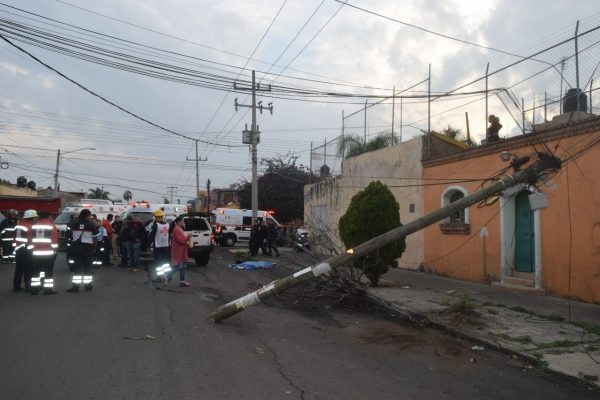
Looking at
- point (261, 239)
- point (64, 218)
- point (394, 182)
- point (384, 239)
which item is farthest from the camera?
point (64, 218)

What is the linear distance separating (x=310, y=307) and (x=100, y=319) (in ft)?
12.8

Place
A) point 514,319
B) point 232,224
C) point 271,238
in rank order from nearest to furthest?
1. point 514,319
2. point 271,238
3. point 232,224

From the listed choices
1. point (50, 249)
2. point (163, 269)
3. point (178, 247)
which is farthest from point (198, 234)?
point (50, 249)

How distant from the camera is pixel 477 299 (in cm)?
1077

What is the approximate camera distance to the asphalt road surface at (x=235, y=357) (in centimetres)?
505

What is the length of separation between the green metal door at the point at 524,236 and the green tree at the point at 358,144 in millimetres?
8487

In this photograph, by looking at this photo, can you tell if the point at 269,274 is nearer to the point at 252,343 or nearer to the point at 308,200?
the point at 252,343

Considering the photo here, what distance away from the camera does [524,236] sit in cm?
→ 1231

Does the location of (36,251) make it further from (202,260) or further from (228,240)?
(228,240)

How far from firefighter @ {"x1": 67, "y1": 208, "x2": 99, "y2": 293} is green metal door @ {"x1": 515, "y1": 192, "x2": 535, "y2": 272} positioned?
952cm

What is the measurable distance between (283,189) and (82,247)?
33.9 meters

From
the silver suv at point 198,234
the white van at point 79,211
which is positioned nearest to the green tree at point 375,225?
the silver suv at point 198,234

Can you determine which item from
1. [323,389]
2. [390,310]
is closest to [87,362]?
[323,389]

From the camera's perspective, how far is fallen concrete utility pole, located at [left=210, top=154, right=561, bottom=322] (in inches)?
314
